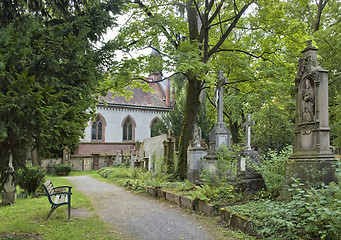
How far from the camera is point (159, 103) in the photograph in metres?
36.6

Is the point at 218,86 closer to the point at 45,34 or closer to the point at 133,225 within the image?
the point at 133,225

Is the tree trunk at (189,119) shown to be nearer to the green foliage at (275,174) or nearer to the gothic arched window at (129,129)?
the green foliage at (275,174)

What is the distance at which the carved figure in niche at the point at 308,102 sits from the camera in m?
6.20

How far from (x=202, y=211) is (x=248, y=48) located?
8.96m

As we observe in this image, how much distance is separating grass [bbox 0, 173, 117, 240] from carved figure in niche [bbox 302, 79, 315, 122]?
4819 mm

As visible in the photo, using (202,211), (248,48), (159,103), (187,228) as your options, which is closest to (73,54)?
(187,228)

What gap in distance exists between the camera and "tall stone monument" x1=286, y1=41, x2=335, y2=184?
A: 221 inches

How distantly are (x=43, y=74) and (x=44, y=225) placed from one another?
3.39m

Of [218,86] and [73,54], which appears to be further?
[218,86]

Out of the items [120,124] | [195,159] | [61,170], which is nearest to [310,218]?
[195,159]

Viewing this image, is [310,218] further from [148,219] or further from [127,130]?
[127,130]

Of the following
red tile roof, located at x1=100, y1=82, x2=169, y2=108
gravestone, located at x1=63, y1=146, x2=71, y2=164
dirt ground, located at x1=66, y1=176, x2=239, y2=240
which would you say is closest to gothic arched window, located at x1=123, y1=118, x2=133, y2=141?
red tile roof, located at x1=100, y1=82, x2=169, y2=108

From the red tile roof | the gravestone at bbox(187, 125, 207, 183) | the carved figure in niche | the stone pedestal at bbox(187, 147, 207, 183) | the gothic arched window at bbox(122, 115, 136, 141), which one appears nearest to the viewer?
the carved figure in niche

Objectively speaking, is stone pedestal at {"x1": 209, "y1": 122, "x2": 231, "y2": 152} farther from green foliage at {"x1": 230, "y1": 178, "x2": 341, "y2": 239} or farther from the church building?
the church building
